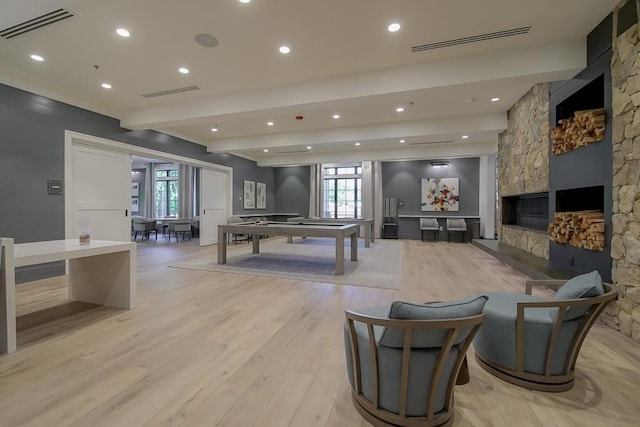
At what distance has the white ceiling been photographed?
2.67 meters

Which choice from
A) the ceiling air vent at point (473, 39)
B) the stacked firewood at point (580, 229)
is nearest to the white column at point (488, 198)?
the stacked firewood at point (580, 229)

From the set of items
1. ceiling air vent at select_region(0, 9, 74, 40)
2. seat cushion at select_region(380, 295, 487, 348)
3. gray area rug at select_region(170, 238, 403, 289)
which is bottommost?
gray area rug at select_region(170, 238, 403, 289)

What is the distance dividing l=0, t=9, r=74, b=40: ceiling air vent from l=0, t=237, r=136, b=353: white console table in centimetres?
218

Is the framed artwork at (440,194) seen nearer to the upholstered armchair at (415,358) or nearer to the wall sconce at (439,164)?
the wall sconce at (439,164)

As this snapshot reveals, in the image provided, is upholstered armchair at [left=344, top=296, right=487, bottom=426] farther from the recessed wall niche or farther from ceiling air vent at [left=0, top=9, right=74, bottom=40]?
ceiling air vent at [left=0, top=9, right=74, bottom=40]

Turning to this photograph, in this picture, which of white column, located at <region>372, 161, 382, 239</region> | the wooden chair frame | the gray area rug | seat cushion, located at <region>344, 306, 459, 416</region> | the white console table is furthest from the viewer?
white column, located at <region>372, 161, 382, 239</region>

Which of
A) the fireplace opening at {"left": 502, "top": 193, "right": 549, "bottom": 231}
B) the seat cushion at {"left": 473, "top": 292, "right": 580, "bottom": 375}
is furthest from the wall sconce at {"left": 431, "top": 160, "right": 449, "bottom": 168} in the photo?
the seat cushion at {"left": 473, "top": 292, "right": 580, "bottom": 375}

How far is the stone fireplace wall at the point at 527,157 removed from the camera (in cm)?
416

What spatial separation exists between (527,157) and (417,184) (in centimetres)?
497

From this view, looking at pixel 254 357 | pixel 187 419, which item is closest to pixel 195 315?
pixel 254 357

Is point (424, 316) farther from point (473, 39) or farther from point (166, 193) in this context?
point (166, 193)

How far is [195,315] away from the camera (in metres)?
2.85

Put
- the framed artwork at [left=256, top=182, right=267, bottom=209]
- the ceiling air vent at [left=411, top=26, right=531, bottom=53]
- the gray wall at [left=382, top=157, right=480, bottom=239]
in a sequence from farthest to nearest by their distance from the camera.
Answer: the framed artwork at [left=256, top=182, right=267, bottom=209], the gray wall at [left=382, top=157, right=480, bottom=239], the ceiling air vent at [left=411, top=26, right=531, bottom=53]

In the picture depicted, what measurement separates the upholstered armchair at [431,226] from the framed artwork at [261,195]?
5.76 meters
